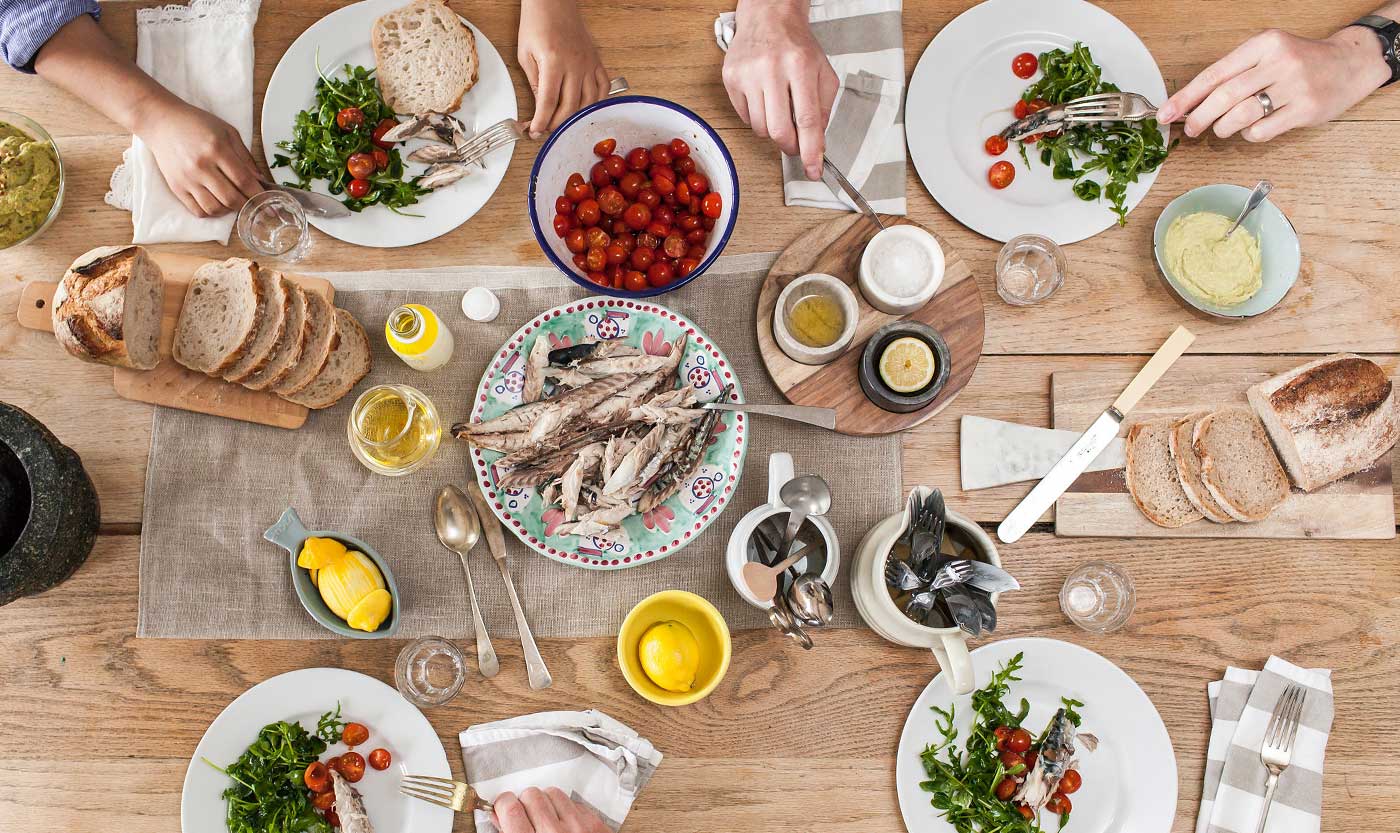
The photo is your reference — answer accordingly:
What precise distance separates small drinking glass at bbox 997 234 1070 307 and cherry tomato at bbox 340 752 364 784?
1475 mm

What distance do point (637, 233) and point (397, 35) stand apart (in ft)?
2.02

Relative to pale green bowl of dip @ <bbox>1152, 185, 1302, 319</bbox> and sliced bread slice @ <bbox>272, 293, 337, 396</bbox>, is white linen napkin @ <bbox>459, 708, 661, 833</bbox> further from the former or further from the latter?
pale green bowl of dip @ <bbox>1152, 185, 1302, 319</bbox>

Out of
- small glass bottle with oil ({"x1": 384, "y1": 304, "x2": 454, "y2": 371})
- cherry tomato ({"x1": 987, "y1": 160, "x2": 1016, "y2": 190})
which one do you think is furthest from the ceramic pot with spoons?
small glass bottle with oil ({"x1": 384, "y1": 304, "x2": 454, "y2": 371})

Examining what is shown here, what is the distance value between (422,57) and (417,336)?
1.88ft

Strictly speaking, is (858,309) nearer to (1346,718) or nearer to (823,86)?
(823,86)

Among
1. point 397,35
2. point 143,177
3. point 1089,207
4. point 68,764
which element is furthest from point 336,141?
point 1089,207

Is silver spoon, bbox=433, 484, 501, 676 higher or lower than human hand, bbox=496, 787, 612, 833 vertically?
higher

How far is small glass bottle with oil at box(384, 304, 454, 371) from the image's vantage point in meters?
1.40

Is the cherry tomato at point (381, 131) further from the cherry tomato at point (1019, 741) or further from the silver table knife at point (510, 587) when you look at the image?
the cherry tomato at point (1019, 741)

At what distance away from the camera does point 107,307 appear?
133 cm

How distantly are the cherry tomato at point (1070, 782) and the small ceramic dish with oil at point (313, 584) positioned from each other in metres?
1.24

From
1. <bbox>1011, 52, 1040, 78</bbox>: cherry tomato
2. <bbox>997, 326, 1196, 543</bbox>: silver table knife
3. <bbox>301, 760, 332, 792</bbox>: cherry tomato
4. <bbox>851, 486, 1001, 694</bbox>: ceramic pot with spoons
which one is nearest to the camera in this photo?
<bbox>851, 486, 1001, 694</bbox>: ceramic pot with spoons

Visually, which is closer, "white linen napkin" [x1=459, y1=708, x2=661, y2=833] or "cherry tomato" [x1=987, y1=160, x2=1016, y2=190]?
"white linen napkin" [x1=459, y1=708, x2=661, y2=833]

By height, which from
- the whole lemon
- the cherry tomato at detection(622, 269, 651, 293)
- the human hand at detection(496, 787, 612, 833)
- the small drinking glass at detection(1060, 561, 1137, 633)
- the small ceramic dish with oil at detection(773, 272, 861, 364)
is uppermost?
the cherry tomato at detection(622, 269, 651, 293)
